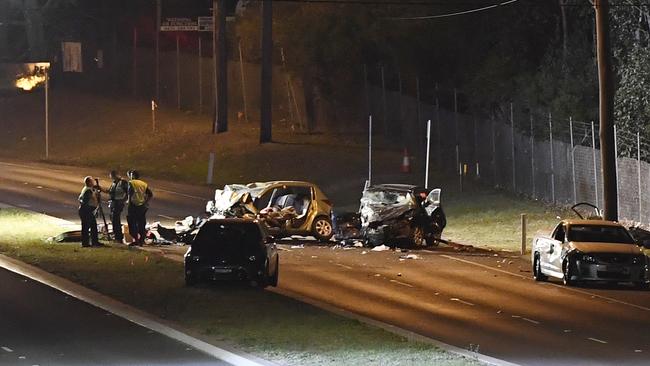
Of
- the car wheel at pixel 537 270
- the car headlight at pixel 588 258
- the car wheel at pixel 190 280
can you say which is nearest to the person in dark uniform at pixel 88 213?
the car wheel at pixel 190 280

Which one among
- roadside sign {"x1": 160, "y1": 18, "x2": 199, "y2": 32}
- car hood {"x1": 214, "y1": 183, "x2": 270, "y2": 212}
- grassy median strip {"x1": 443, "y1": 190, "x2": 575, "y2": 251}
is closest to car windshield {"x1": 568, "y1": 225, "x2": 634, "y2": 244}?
grassy median strip {"x1": 443, "y1": 190, "x2": 575, "y2": 251}

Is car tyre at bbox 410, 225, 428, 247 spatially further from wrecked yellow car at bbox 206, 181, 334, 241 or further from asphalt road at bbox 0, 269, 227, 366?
asphalt road at bbox 0, 269, 227, 366

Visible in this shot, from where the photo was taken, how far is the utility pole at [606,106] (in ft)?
101

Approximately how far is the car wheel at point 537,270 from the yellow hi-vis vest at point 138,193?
9.50 meters

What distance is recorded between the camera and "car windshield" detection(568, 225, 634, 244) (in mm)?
26469

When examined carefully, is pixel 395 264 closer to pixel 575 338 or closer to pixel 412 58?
pixel 575 338

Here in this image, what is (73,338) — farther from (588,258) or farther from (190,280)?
(588,258)

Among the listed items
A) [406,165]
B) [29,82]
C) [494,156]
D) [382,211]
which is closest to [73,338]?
[382,211]

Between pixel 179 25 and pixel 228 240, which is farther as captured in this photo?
pixel 179 25

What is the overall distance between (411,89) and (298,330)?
147 ft

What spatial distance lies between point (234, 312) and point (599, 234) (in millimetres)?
9153

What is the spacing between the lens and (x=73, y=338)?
18.0 meters

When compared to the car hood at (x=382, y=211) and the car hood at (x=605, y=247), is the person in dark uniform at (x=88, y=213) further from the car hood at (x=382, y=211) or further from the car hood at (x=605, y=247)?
the car hood at (x=605, y=247)

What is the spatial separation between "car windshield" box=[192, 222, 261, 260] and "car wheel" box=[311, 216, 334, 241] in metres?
8.87
